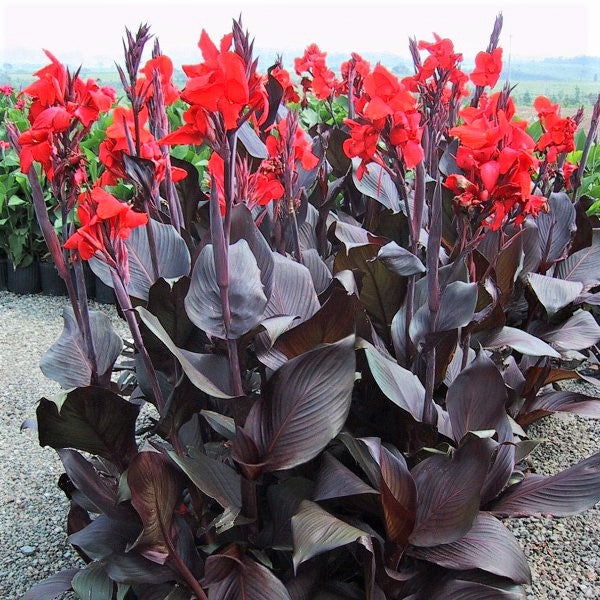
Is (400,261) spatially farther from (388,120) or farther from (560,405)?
(560,405)

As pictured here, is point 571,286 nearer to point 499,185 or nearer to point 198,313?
point 499,185

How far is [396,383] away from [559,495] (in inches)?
17.3

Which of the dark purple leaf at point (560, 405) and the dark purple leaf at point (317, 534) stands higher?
the dark purple leaf at point (317, 534)

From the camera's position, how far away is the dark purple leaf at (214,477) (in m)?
1.25

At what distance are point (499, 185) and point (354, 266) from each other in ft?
1.82

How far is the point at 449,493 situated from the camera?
1320mm

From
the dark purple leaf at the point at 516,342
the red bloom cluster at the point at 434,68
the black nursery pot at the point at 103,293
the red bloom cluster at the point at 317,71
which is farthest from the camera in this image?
the black nursery pot at the point at 103,293

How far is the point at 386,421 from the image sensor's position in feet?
5.28

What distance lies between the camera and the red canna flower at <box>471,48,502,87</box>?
2.18 meters

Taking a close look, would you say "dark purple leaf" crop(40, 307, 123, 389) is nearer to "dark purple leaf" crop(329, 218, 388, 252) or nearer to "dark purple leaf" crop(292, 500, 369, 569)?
"dark purple leaf" crop(292, 500, 369, 569)

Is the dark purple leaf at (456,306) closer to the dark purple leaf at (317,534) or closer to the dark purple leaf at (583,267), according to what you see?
the dark purple leaf at (317,534)

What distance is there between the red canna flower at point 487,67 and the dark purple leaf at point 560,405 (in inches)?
39.7

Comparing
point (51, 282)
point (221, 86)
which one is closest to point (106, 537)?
point (221, 86)

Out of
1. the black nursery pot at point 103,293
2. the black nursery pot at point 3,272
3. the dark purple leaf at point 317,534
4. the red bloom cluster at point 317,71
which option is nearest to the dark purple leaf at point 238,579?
the dark purple leaf at point 317,534
